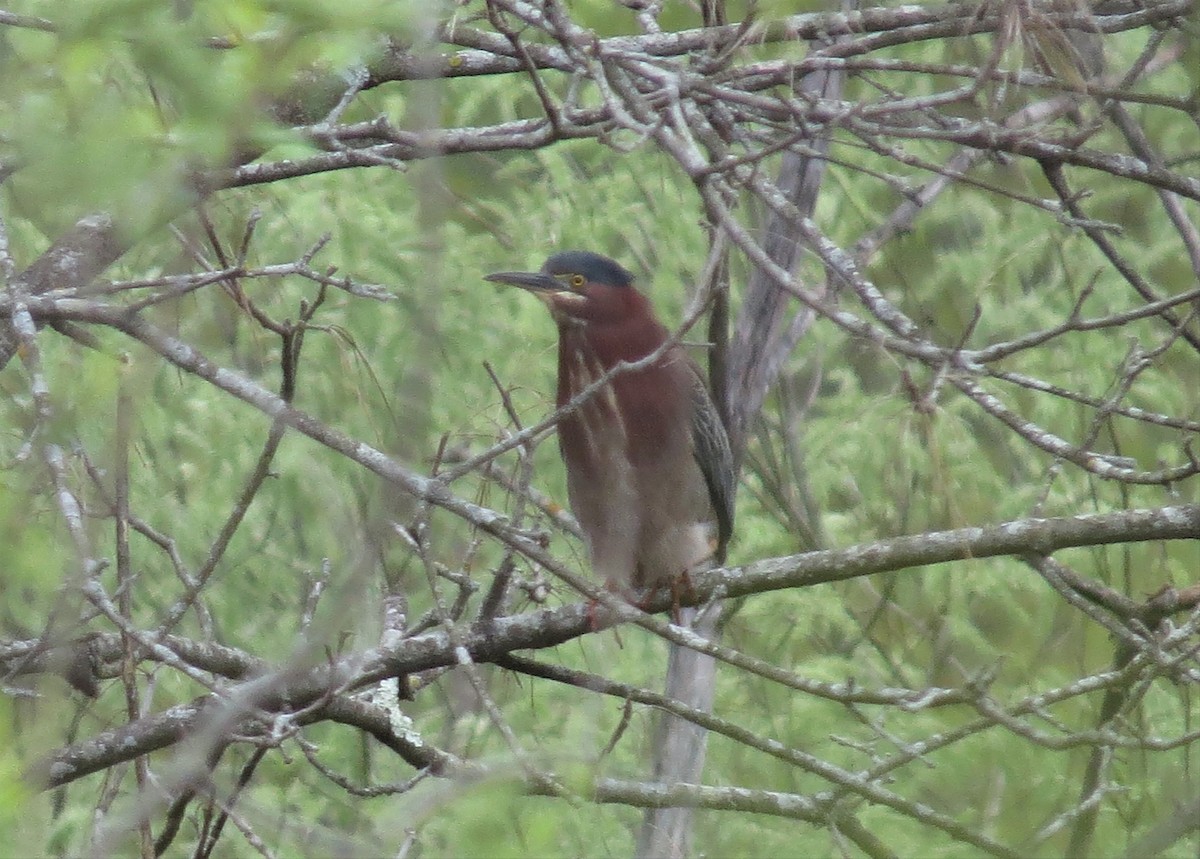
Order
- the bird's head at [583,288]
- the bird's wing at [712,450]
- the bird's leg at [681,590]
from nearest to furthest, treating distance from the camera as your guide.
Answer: the bird's leg at [681,590] → the bird's head at [583,288] → the bird's wing at [712,450]

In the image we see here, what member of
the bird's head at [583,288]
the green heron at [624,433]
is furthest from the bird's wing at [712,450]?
the bird's head at [583,288]

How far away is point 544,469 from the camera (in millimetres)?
6633

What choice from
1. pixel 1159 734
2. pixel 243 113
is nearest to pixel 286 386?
pixel 243 113

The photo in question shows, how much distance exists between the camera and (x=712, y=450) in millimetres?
5621

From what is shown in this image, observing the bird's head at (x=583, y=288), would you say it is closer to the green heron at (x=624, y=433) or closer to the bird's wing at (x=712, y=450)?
the green heron at (x=624, y=433)

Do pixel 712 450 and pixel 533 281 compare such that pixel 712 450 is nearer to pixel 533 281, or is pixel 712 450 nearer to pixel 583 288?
pixel 583 288

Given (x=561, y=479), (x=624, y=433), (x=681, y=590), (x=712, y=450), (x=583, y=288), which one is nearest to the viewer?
(x=681, y=590)

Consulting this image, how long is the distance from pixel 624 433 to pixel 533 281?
58cm

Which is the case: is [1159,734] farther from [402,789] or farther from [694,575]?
[402,789]

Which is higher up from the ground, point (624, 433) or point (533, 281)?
point (533, 281)

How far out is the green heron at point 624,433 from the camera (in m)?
5.23

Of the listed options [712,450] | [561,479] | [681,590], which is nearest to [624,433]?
[712,450]

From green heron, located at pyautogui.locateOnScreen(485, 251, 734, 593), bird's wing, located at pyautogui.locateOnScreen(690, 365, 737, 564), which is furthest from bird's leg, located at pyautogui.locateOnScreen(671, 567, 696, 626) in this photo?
bird's wing, located at pyautogui.locateOnScreen(690, 365, 737, 564)

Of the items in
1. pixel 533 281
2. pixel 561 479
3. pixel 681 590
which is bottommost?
pixel 681 590
